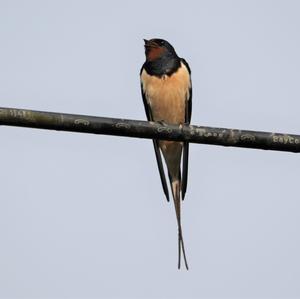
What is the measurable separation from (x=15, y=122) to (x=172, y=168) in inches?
145

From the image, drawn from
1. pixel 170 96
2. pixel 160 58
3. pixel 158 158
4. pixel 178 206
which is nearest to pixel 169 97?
pixel 170 96

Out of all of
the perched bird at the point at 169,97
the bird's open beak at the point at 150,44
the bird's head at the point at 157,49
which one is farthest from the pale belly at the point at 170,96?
the bird's open beak at the point at 150,44

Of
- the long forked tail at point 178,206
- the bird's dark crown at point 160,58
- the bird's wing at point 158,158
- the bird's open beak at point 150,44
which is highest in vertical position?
the bird's open beak at point 150,44

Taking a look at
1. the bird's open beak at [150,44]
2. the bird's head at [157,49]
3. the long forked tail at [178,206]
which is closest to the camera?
the long forked tail at [178,206]

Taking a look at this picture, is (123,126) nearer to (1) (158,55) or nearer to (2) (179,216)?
(2) (179,216)

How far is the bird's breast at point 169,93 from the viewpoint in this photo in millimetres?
6902

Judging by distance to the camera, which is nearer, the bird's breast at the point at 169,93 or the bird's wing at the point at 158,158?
the bird's wing at the point at 158,158

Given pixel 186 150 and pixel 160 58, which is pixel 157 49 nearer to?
pixel 160 58

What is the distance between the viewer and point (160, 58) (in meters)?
7.09

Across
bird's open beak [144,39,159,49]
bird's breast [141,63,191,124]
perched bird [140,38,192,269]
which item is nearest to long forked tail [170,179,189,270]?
perched bird [140,38,192,269]

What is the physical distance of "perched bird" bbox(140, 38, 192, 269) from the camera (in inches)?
272

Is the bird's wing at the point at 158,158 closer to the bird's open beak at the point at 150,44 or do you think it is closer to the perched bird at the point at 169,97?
the perched bird at the point at 169,97

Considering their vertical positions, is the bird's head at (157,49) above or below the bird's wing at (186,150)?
above

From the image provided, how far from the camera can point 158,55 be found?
7.14 m
